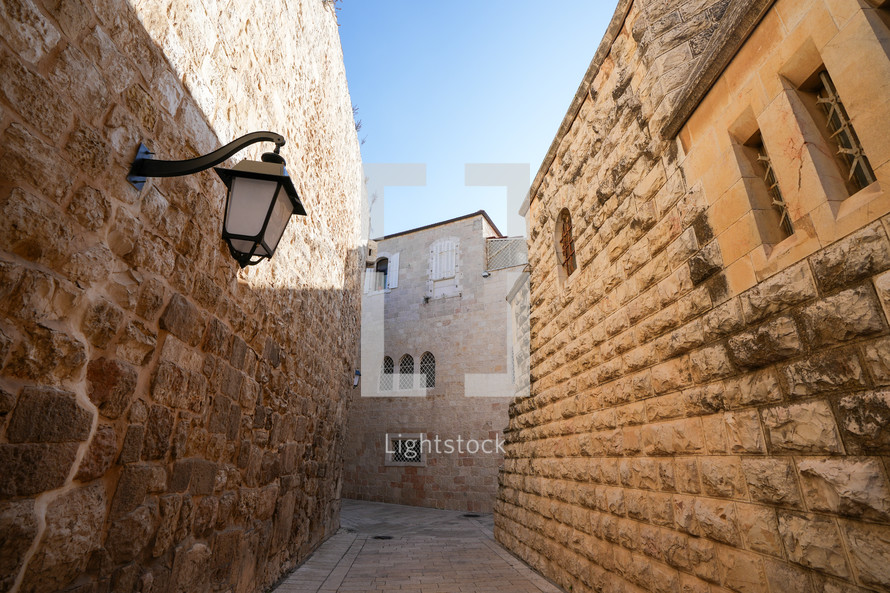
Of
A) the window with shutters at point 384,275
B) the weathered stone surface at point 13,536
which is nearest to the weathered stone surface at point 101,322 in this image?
the weathered stone surface at point 13,536

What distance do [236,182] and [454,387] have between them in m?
11.5

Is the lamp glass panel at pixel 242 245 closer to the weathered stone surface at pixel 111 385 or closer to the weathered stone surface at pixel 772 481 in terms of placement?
the weathered stone surface at pixel 111 385

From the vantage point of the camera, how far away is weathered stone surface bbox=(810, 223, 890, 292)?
1543mm

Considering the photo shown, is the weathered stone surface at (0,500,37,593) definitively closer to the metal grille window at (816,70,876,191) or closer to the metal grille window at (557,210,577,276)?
the metal grille window at (816,70,876,191)

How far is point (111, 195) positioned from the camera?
5.98ft

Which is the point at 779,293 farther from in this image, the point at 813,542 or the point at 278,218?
the point at 278,218

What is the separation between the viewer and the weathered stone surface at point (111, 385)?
5.72 feet

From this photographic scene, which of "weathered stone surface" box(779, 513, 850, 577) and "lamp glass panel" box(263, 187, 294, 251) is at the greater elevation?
"lamp glass panel" box(263, 187, 294, 251)

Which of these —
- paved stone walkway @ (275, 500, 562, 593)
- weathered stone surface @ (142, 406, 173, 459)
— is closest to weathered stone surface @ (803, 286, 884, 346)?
weathered stone surface @ (142, 406, 173, 459)

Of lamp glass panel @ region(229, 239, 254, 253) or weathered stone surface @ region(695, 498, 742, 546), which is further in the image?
lamp glass panel @ region(229, 239, 254, 253)

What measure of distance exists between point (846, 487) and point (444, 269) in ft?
44.2

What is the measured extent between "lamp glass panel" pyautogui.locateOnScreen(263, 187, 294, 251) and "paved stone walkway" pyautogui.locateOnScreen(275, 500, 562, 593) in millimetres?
3325

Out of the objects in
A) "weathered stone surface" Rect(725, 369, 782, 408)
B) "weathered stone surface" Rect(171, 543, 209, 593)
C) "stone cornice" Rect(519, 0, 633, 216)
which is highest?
"stone cornice" Rect(519, 0, 633, 216)

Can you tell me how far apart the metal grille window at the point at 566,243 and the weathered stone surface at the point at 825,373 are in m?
2.90
